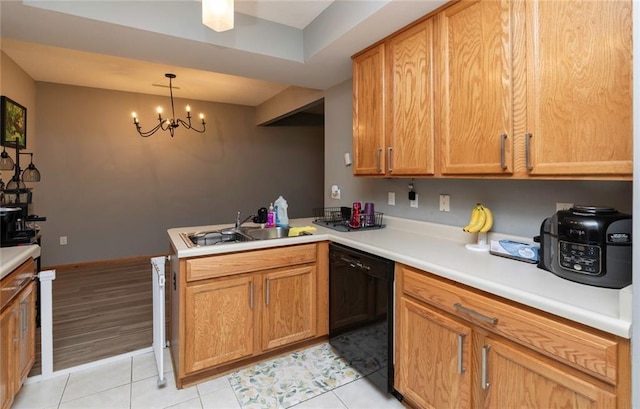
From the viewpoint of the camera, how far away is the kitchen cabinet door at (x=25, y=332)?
65.3 inches

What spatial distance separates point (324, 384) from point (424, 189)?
4.72 feet

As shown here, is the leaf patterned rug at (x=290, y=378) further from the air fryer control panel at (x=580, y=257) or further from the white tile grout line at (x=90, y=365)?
the air fryer control panel at (x=580, y=257)

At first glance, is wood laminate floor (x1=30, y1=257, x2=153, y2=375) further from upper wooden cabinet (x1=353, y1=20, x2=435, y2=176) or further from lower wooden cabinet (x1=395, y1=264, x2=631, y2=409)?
upper wooden cabinet (x1=353, y1=20, x2=435, y2=176)

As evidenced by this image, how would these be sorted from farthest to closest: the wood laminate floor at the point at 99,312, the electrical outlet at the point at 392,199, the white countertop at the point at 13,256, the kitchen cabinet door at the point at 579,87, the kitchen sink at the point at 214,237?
the electrical outlet at the point at 392,199
the wood laminate floor at the point at 99,312
the kitchen sink at the point at 214,237
the white countertop at the point at 13,256
the kitchen cabinet door at the point at 579,87

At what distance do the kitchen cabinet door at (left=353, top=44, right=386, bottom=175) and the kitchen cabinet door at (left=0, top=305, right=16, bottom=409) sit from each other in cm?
212

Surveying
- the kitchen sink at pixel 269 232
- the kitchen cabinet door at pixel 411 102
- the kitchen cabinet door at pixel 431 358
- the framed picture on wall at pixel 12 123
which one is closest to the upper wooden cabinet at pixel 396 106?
the kitchen cabinet door at pixel 411 102

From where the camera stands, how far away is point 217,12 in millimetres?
1442

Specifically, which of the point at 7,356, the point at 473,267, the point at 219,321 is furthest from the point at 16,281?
the point at 473,267

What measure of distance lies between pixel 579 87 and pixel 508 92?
276mm

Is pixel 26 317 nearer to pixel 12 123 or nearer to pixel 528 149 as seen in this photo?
pixel 12 123

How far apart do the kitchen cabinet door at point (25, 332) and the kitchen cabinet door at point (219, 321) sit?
80 cm

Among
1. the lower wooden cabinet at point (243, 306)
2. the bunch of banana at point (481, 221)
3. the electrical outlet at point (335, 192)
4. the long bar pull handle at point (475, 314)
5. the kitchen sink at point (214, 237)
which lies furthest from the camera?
the electrical outlet at point (335, 192)

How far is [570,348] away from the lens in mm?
1013

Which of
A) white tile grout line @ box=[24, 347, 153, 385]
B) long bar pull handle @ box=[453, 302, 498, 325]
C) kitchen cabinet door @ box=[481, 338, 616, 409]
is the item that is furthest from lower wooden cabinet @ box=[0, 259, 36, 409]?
kitchen cabinet door @ box=[481, 338, 616, 409]
